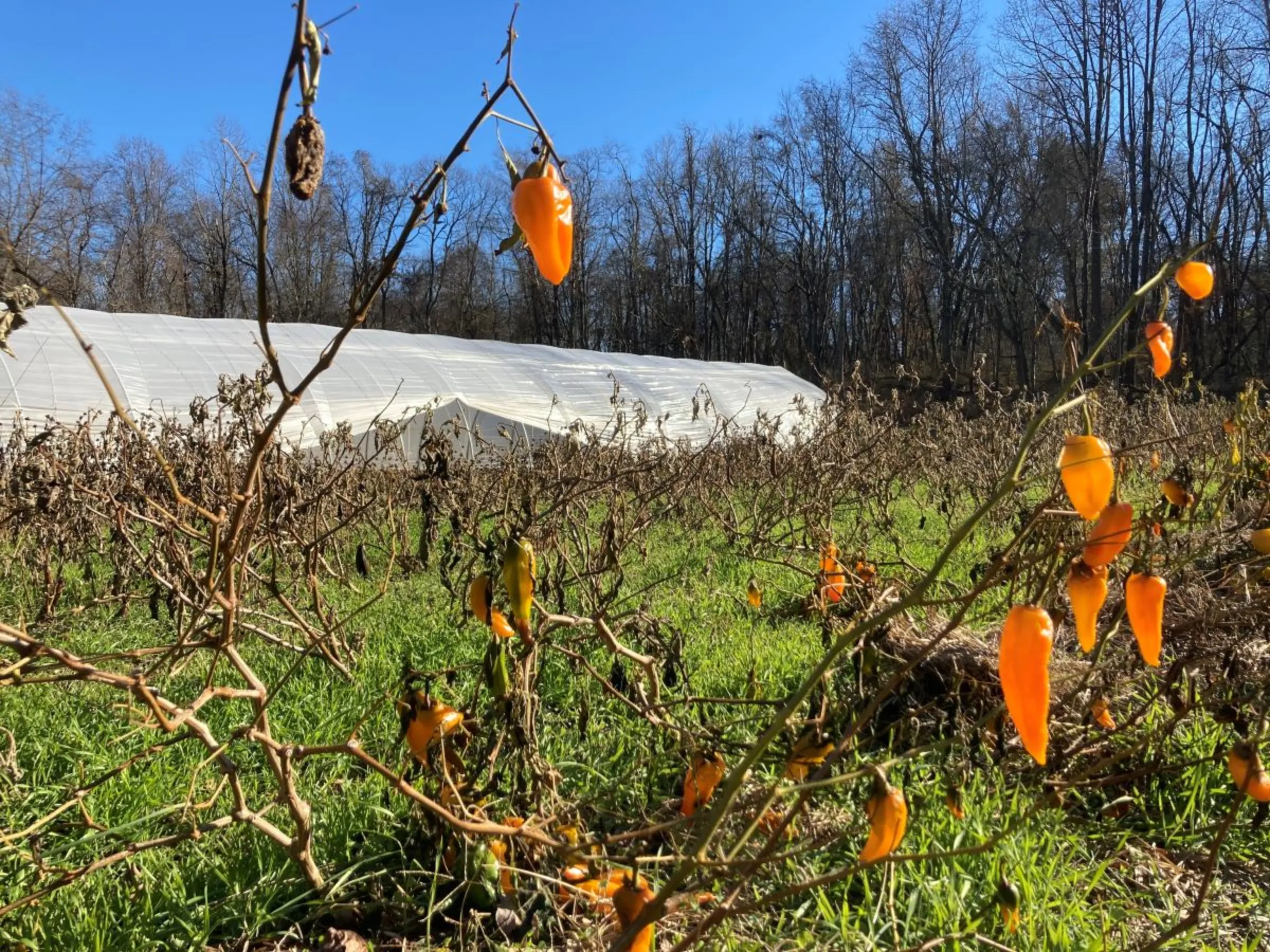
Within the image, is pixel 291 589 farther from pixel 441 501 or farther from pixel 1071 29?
pixel 1071 29

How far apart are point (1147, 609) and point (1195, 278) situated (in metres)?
0.48

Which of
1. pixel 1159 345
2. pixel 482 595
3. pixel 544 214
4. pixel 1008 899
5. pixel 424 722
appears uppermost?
pixel 544 214

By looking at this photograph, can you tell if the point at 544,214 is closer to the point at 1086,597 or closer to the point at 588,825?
the point at 1086,597

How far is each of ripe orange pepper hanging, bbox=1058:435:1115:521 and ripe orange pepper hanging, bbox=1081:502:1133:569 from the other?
100 millimetres

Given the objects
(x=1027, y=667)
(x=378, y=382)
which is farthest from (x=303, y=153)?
(x=378, y=382)

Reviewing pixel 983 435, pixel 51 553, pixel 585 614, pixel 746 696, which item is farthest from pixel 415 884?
pixel 983 435

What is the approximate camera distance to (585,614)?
3.13 m

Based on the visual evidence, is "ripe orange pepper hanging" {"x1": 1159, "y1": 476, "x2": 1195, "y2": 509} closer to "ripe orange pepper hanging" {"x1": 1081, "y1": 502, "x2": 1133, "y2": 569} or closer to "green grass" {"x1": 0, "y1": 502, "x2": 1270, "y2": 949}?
"green grass" {"x1": 0, "y1": 502, "x2": 1270, "y2": 949}

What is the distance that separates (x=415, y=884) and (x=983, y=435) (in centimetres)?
661

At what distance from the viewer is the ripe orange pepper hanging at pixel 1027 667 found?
2.63ft

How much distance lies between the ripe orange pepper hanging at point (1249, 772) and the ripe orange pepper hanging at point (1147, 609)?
18 centimetres

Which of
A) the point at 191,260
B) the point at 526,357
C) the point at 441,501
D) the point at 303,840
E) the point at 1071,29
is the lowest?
the point at 303,840

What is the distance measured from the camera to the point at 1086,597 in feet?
3.31

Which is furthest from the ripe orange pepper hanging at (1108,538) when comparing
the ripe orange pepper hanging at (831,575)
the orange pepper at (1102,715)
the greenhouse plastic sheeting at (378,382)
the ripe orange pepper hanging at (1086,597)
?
the greenhouse plastic sheeting at (378,382)
